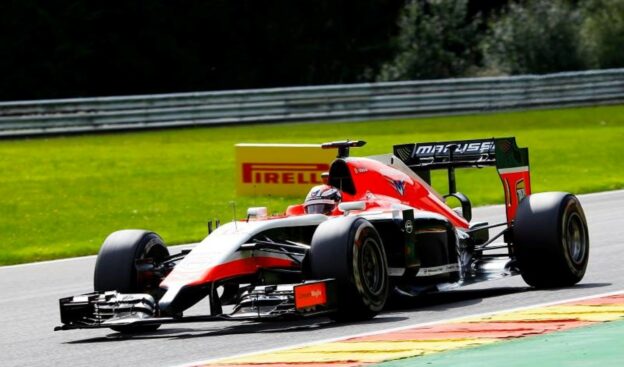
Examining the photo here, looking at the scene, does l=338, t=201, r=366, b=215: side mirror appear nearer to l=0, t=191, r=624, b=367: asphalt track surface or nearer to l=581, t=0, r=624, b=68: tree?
l=0, t=191, r=624, b=367: asphalt track surface

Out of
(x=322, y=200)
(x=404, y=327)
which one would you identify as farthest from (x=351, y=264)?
(x=322, y=200)

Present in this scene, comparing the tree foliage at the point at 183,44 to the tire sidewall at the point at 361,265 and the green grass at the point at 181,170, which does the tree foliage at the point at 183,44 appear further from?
the tire sidewall at the point at 361,265

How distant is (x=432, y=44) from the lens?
49.6m

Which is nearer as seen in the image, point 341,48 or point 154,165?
point 154,165

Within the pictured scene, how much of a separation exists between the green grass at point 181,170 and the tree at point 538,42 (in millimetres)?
8322

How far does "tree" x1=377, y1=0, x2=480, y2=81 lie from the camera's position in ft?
160

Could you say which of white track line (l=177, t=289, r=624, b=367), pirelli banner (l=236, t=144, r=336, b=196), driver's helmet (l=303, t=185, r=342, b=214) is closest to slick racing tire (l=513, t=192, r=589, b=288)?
white track line (l=177, t=289, r=624, b=367)

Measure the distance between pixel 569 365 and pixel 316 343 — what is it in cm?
196

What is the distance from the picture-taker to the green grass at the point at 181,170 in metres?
20.1

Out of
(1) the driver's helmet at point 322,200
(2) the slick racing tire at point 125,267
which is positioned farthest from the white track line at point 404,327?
(2) the slick racing tire at point 125,267

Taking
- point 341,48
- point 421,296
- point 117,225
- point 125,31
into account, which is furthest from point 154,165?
point 341,48

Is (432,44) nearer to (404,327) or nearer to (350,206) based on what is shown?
(350,206)

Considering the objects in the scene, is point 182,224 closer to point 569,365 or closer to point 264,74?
point 569,365

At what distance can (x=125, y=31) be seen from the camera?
51125 mm
